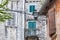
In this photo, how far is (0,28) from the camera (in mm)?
35375

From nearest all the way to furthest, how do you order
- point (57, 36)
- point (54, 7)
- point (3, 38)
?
point (57, 36)
point (54, 7)
point (3, 38)

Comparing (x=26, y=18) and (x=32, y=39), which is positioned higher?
(x=26, y=18)

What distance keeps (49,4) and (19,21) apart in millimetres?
25022

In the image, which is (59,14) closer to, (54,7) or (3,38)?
(54,7)

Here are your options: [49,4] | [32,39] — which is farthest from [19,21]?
[49,4]

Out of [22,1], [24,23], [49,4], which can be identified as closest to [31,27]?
[24,23]

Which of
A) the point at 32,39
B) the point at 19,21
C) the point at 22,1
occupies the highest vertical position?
the point at 22,1

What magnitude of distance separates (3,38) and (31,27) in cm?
398

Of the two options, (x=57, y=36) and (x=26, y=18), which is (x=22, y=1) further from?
(x=57, y=36)

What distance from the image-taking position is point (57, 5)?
9.48 m

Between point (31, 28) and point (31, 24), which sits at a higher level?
point (31, 24)

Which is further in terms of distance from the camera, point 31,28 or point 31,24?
point 31,28

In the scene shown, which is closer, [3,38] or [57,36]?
[57,36]

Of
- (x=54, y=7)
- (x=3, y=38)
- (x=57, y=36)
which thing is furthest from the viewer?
(x=3, y=38)
